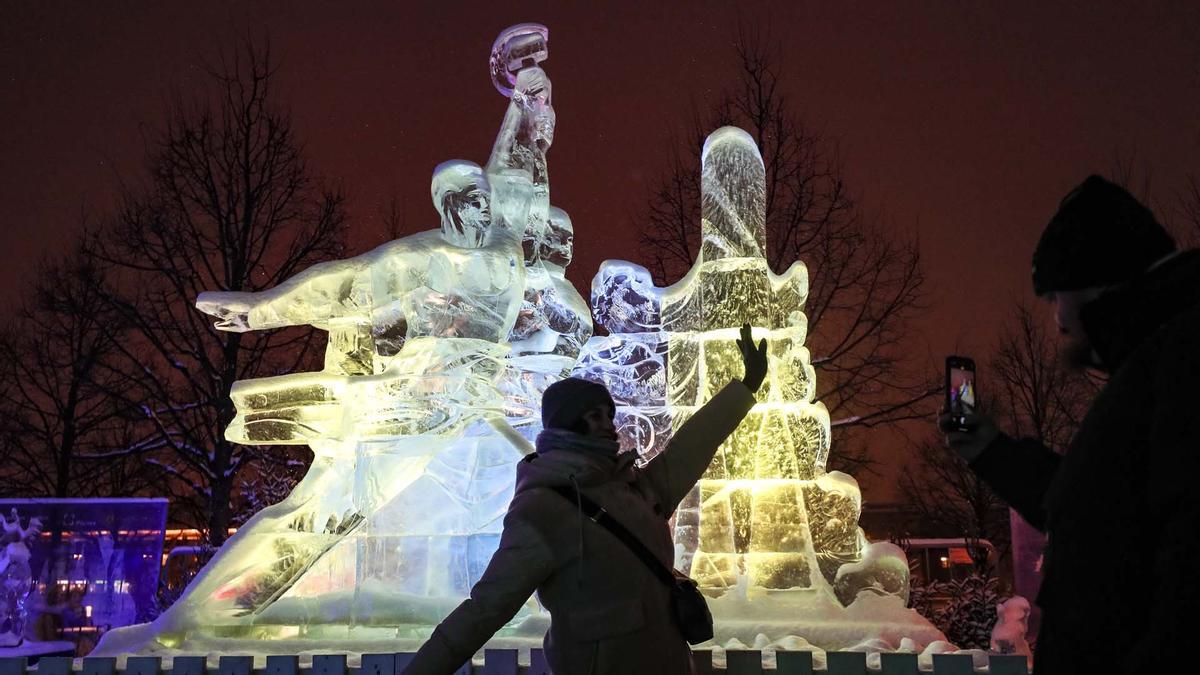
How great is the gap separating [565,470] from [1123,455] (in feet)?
5.22

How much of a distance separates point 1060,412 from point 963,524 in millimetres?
7681

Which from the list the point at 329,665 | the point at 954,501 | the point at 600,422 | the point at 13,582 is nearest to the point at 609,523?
the point at 600,422

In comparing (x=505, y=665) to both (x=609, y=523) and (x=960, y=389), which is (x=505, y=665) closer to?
(x=609, y=523)

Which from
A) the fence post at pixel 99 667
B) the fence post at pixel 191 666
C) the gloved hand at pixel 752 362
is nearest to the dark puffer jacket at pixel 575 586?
the gloved hand at pixel 752 362

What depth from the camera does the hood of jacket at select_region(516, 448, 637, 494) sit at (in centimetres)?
305

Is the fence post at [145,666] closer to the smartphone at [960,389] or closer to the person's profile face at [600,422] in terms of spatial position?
the person's profile face at [600,422]

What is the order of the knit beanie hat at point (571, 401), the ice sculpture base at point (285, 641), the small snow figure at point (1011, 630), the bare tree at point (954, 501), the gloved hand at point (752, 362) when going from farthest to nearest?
1. the bare tree at point (954, 501)
2. the ice sculpture base at point (285, 641)
3. the small snow figure at point (1011, 630)
4. the gloved hand at point (752, 362)
5. the knit beanie hat at point (571, 401)

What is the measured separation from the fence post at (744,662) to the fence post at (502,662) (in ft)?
2.72

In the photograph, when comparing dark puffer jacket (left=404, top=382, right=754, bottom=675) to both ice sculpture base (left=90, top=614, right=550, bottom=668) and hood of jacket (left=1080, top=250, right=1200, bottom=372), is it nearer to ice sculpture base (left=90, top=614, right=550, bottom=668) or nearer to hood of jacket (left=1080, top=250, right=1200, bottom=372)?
hood of jacket (left=1080, top=250, right=1200, bottom=372)

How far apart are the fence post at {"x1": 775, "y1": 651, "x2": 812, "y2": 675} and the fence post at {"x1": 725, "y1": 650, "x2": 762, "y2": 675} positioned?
3.4 inches

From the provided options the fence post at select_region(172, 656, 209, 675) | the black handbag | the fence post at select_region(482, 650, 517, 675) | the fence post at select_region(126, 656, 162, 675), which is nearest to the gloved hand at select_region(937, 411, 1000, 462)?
the black handbag

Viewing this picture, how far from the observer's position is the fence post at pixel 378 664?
4.36 meters

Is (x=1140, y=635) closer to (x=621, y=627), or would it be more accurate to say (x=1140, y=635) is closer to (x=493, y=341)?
(x=621, y=627)

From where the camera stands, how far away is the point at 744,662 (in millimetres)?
4176
